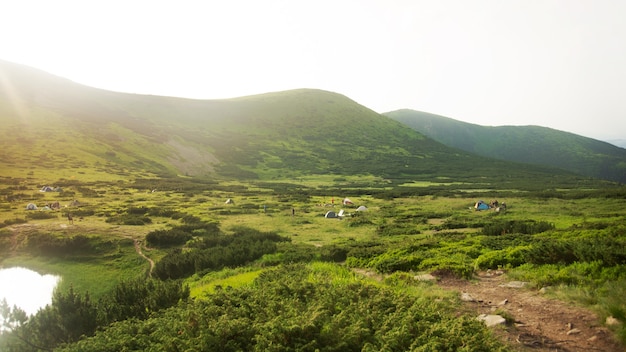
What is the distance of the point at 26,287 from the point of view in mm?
20438

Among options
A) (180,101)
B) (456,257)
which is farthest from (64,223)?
(180,101)

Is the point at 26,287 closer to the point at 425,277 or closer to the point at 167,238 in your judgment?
the point at 167,238

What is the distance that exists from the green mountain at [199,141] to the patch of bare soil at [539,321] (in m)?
78.4

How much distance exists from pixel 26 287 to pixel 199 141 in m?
118

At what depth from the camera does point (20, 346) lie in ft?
32.8

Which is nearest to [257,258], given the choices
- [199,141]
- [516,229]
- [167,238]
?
[167,238]

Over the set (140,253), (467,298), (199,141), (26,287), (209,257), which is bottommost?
(26,287)

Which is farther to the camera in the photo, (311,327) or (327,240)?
(327,240)

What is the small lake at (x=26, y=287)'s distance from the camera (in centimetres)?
1838

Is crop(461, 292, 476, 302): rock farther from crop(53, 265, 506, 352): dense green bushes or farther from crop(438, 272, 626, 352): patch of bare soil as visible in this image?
crop(53, 265, 506, 352): dense green bushes

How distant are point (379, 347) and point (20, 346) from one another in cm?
1013

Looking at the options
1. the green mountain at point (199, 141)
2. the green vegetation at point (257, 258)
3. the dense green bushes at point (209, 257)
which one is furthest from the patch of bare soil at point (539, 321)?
the green mountain at point (199, 141)

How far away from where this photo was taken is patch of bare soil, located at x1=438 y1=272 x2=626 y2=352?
806cm

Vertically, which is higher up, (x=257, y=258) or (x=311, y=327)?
(x=311, y=327)
